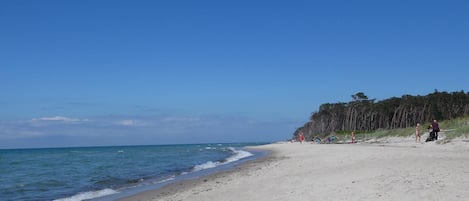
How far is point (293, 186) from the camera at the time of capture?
12234mm

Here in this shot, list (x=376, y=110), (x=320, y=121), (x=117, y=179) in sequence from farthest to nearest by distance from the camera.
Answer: (x=320, y=121) < (x=376, y=110) < (x=117, y=179)

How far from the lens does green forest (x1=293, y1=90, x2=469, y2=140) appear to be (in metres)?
78.3

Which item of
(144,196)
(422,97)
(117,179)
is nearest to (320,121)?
(422,97)

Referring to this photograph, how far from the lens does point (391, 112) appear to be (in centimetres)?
8825

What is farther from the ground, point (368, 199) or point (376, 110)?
point (376, 110)

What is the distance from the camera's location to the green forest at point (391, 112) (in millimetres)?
78312

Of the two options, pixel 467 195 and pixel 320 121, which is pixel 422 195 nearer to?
pixel 467 195

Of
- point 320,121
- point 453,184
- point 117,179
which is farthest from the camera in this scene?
point 320,121

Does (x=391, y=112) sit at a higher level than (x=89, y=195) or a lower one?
higher

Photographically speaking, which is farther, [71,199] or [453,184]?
[71,199]

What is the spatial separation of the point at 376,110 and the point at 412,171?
80.9 m

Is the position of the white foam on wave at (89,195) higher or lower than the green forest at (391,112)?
lower

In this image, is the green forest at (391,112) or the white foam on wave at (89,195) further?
the green forest at (391,112)

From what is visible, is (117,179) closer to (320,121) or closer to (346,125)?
(346,125)
